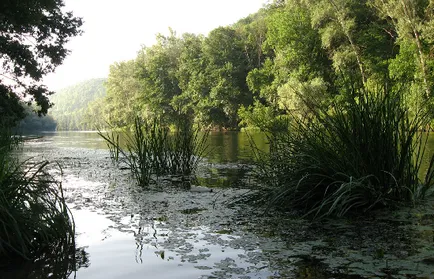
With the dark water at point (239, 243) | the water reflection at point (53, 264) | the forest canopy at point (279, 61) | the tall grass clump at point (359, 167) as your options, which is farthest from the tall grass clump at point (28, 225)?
the forest canopy at point (279, 61)

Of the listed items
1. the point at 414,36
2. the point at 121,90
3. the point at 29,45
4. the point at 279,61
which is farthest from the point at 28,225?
the point at 121,90

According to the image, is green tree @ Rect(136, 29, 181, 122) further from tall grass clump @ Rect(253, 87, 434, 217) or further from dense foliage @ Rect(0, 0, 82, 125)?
tall grass clump @ Rect(253, 87, 434, 217)

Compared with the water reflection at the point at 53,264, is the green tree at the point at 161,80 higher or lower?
higher

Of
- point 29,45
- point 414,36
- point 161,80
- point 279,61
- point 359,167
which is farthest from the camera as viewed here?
point 161,80

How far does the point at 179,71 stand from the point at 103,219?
50.0 metres

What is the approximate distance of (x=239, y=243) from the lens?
12.0 ft

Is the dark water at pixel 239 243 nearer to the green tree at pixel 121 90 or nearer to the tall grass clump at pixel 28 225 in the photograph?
the tall grass clump at pixel 28 225

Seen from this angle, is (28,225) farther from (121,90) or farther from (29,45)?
(121,90)

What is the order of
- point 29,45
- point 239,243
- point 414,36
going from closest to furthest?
point 239,243, point 29,45, point 414,36

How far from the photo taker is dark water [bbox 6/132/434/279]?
116 inches

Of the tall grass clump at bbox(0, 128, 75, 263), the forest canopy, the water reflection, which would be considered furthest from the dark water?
the forest canopy

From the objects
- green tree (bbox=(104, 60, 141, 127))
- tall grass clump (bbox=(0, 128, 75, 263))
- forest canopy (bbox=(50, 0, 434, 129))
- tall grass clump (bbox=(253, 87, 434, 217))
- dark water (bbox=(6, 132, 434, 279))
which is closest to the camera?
dark water (bbox=(6, 132, 434, 279))

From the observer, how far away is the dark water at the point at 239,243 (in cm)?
294

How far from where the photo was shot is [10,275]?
2.95 meters
